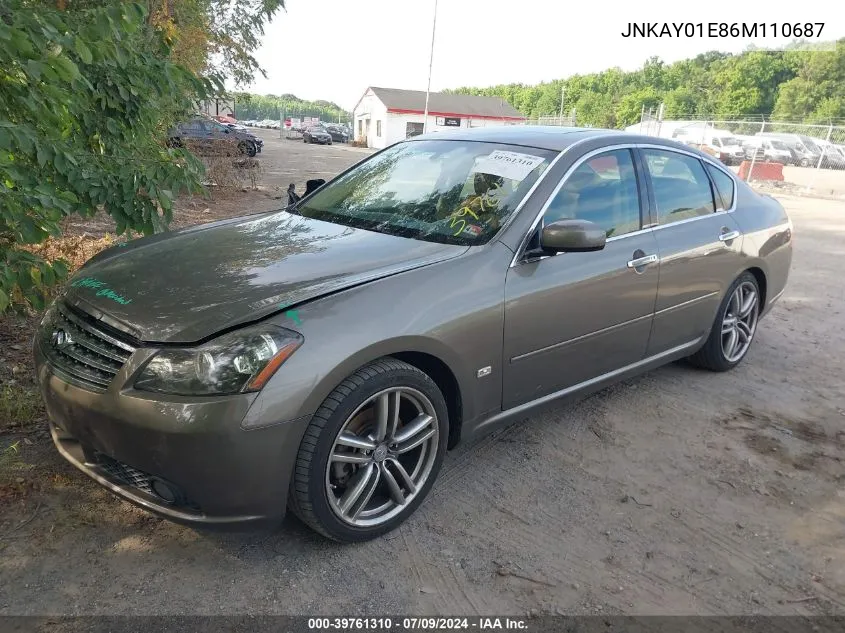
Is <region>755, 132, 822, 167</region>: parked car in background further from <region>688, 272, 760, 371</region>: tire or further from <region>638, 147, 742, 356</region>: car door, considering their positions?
<region>638, 147, 742, 356</region>: car door

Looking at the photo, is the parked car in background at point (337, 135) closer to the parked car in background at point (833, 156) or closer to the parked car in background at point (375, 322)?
the parked car in background at point (833, 156)

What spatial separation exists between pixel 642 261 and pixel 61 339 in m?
2.89

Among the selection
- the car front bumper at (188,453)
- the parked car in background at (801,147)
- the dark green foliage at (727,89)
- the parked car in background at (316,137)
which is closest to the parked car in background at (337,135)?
the parked car in background at (316,137)

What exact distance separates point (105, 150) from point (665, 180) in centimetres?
338

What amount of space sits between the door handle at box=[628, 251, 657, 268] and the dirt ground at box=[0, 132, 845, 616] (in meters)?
0.98

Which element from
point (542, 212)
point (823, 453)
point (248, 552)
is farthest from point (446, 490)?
point (823, 453)

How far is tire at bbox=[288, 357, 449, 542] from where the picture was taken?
2.37 metres

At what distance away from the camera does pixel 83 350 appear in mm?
2459

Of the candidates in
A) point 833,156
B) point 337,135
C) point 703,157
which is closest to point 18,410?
point 703,157

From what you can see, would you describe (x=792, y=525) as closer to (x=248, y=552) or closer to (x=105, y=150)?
(x=248, y=552)

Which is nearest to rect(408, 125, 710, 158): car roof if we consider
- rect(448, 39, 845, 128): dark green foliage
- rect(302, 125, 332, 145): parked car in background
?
rect(302, 125, 332, 145): parked car in background

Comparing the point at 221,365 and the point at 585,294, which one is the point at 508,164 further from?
the point at 221,365

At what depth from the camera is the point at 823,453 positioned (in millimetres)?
3641

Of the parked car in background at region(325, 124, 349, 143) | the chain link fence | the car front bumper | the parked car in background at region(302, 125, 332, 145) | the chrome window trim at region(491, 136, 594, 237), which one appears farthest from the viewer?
A: the parked car in background at region(325, 124, 349, 143)
